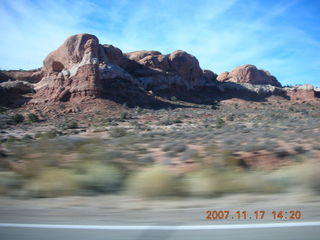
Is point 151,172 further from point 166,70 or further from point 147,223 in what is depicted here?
point 166,70

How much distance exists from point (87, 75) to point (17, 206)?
45122 mm

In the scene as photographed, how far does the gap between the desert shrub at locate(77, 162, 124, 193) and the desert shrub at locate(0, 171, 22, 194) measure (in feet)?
4.58

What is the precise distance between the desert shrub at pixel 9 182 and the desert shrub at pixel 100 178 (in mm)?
1397

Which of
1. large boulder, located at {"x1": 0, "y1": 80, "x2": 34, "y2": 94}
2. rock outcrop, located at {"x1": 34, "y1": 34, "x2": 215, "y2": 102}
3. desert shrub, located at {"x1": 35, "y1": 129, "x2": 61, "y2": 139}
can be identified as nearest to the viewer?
desert shrub, located at {"x1": 35, "y1": 129, "x2": 61, "y2": 139}

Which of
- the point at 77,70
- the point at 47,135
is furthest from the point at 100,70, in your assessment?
the point at 47,135

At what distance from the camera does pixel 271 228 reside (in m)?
3.53

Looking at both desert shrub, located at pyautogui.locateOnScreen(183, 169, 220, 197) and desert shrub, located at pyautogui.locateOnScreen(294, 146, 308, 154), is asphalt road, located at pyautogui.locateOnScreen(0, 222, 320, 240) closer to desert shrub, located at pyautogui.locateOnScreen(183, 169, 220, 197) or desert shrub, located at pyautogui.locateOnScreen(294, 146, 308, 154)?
desert shrub, located at pyautogui.locateOnScreen(183, 169, 220, 197)

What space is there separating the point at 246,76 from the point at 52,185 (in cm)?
8982

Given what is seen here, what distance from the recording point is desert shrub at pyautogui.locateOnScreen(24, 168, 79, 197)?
560cm

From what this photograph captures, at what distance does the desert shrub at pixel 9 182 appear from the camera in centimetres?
Result: 565

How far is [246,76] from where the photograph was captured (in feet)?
288

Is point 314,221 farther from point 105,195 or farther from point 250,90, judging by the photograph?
point 250,90

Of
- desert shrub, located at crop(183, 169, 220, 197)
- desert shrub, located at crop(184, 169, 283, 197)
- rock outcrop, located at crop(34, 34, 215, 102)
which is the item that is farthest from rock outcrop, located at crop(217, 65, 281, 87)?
desert shrub, located at crop(183, 169, 220, 197)

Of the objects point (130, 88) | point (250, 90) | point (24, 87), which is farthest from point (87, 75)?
point (250, 90)
